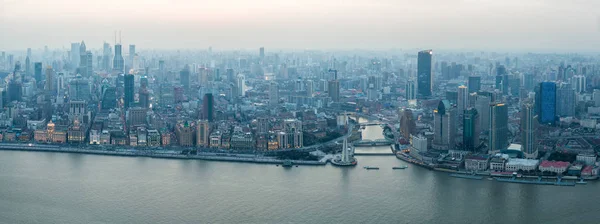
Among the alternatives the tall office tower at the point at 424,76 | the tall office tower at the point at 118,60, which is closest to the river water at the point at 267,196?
the tall office tower at the point at 424,76

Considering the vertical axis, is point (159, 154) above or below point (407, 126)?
below

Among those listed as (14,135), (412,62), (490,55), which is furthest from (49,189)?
(490,55)

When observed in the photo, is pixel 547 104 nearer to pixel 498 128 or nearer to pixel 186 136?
pixel 498 128

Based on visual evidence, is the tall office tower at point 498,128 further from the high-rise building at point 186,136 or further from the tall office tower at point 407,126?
the high-rise building at point 186,136

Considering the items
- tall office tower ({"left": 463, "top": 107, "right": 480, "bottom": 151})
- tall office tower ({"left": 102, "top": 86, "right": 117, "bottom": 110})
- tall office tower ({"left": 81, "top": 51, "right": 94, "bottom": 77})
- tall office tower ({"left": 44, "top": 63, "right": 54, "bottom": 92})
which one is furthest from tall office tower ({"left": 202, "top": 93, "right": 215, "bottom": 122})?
tall office tower ({"left": 81, "top": 51, "right": 94, "bottom": 77})

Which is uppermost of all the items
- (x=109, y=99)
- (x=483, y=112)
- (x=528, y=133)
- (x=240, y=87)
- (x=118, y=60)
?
(x=118, y=60)

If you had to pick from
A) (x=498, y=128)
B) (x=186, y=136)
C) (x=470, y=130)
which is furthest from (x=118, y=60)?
(x=498, y=128)

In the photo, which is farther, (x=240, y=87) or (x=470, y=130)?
(x=240, y=87)
